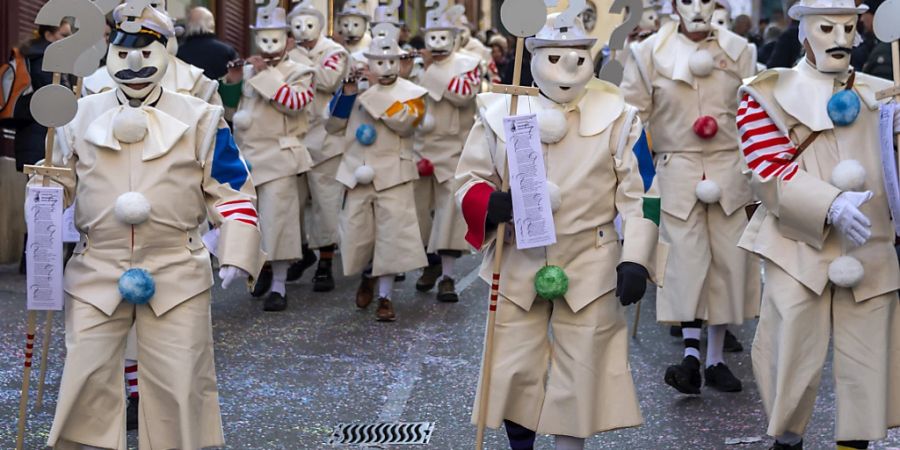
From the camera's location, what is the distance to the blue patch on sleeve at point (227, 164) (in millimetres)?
5398

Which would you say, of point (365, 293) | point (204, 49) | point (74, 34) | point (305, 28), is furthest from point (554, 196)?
point (204, 49)

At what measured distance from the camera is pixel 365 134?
404 inches

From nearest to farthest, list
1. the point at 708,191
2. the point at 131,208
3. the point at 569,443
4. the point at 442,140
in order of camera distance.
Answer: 1. the point at 131,208
2. the point at 569,443
3. the point at 708,191
4. the point at 442,140

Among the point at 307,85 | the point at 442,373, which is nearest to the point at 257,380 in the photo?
the point at 442,373

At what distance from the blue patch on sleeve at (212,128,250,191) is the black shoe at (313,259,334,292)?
591 cm

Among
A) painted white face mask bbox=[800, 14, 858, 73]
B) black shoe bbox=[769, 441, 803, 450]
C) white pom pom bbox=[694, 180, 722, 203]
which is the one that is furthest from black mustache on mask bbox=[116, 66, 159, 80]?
white pom pom bbox=[694, 180, 722, 203]

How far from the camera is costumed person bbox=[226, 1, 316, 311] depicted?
10.5 meters

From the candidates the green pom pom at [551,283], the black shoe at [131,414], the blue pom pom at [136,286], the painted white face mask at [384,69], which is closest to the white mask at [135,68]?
the blue pom pom at [136,286]

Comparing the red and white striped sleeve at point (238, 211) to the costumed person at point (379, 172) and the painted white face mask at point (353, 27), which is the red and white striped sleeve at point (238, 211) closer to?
the costumed person at point (379, 172)

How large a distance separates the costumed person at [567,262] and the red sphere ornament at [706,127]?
2.37 meters

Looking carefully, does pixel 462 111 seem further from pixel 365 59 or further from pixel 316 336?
pixel 316 336

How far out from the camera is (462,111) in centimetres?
1166

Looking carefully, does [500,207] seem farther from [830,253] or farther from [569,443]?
[830,253]

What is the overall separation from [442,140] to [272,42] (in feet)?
5.38
